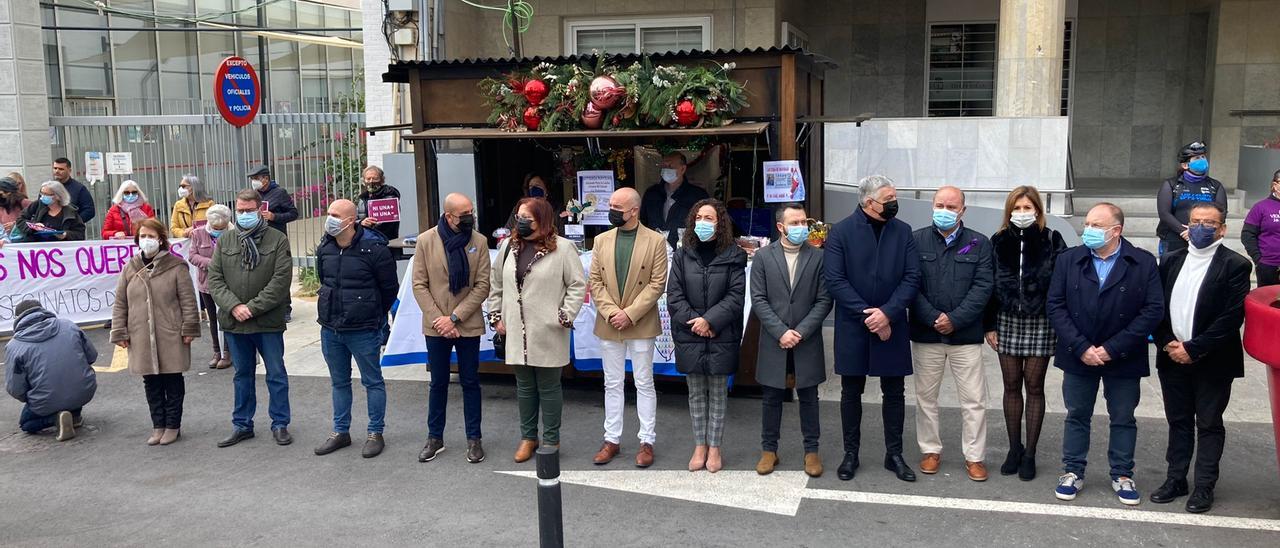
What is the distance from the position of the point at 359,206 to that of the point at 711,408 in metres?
4.97

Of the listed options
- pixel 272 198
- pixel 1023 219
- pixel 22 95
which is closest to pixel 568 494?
pixel 1023 219

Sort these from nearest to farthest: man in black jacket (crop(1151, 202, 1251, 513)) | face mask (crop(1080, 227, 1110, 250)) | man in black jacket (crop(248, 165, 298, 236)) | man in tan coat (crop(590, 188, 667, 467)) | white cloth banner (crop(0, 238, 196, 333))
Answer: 1. man in black jacket (crop(1151, 202, 1251, 513))
2. face mask (crop(1080, 227, 1110, 250))
3. man in tan coat (crop(590, 188, 667, 467))
4. man in black jacket (crop(248, 165, 298, 236))
5. white cloth banner (crop(0, 238, 196, 333))

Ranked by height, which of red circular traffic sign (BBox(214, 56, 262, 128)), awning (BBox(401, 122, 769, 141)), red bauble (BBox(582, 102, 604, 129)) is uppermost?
red circular traffic sign (BBox(214, 56, 262, 128))

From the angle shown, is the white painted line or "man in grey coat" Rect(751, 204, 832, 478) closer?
the white painted line

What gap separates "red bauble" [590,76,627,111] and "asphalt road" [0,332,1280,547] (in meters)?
2.37

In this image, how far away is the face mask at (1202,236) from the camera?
5.46 m

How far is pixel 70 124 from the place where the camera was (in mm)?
15398

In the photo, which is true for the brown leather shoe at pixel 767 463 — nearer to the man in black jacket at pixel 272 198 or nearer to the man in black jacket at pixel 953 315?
the man in black jacket at pixel 953 315

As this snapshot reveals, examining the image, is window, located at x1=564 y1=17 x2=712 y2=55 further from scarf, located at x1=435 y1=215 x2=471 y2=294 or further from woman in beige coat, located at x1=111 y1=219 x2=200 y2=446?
woman in beige coat, located at x1=111 y1=219 x2=200 y2=446

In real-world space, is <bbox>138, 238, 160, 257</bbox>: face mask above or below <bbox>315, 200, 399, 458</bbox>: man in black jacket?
above

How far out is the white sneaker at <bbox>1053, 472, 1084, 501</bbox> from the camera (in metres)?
5.83

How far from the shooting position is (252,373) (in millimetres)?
7258

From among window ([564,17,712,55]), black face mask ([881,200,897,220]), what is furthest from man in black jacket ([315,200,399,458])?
window ([564,17,712,55])

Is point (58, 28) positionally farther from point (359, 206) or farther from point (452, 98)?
point (452, 98)
